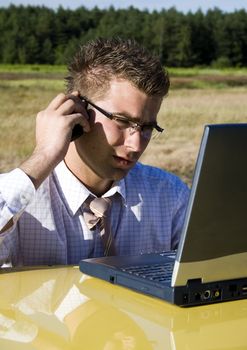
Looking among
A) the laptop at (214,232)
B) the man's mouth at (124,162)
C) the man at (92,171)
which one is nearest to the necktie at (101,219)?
the man at (92,171)

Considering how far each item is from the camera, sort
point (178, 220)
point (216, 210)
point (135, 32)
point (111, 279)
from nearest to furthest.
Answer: point (216, 210)
point (111, 279)
point (178, 220)
point (135, 32)

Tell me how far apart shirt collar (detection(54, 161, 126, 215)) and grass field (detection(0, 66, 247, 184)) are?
612 cm

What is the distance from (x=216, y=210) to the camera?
1455 millimetres

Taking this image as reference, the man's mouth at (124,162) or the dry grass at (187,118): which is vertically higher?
the man's mouth at (124,162)

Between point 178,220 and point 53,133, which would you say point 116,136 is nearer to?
point 53,133

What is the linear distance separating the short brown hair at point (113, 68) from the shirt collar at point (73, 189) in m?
0.23

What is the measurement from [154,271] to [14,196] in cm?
43

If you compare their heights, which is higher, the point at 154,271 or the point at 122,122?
the point at 122,122

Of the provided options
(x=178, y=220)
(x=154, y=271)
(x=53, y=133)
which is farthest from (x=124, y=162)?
→ (x=154, y=271)

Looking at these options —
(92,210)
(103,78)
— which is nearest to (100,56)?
(103,78)

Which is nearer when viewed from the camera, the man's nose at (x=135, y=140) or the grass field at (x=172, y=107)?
the man's nose at (x=135, y=140)

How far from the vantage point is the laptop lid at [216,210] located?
1409mm

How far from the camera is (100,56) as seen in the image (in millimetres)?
2396

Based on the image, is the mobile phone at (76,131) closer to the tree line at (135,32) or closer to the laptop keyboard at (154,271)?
the laptop keyboard at (154,271)
